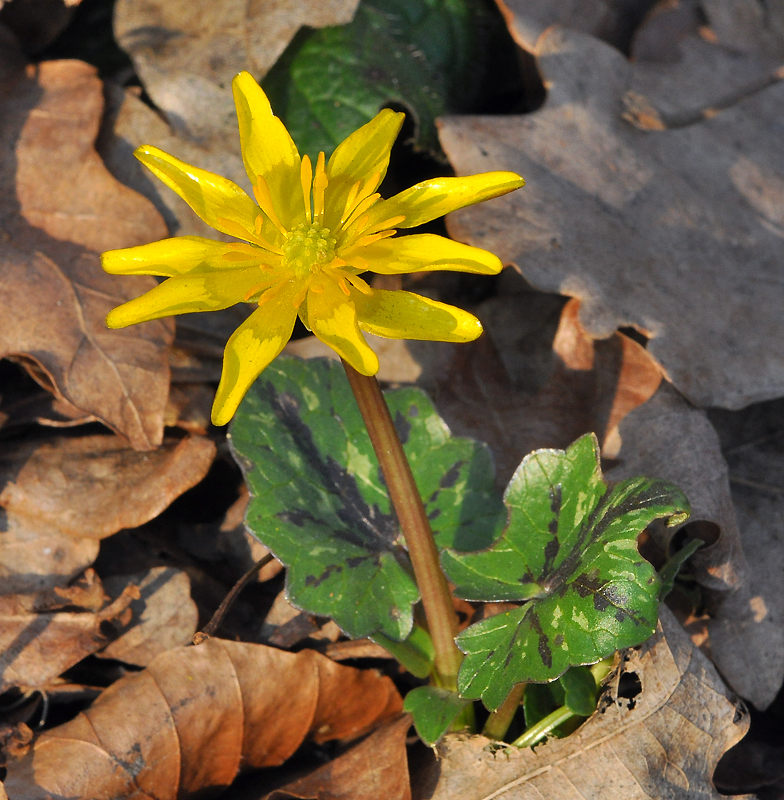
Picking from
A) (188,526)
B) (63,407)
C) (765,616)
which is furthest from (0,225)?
(765,616)

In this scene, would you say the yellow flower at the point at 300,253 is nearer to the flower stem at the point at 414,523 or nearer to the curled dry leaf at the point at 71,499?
the flower stem at the point at 414,523

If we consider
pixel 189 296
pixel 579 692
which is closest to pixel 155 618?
pixel 189 296

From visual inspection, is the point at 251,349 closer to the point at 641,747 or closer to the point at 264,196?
the point at 264,196

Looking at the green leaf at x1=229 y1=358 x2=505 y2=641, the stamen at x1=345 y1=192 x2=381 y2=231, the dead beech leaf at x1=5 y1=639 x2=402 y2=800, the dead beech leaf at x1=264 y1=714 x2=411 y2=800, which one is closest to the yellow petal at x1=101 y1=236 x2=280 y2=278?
the stamen at x1=345 y1=192 x2=381 y2=231

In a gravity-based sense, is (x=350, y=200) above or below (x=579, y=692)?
above

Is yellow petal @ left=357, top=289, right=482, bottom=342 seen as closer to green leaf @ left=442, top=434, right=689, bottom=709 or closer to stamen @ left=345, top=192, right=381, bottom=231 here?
stamen @ left=345, top=192, right=381, bottom=231

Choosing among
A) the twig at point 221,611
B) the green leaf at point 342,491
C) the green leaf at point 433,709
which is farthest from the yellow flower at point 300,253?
the green leaf at point 433,709

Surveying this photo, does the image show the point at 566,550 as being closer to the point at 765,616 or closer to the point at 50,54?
the point at 765,616
